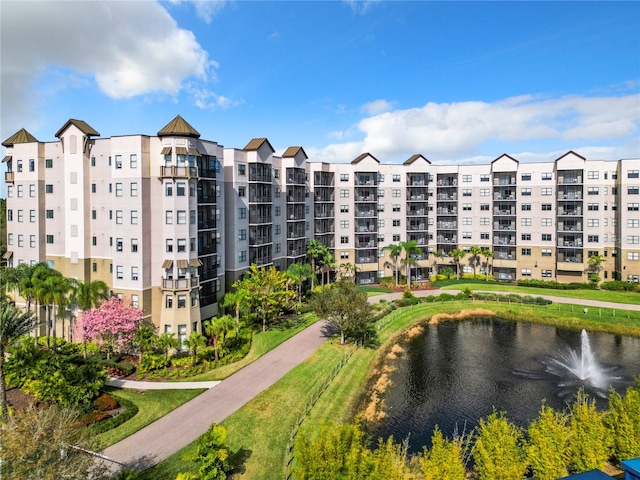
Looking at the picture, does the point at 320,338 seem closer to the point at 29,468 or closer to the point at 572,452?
the point at 572,452

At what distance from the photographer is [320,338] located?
48.7 m

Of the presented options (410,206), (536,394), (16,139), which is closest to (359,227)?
(410,206)

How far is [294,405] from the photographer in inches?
1319

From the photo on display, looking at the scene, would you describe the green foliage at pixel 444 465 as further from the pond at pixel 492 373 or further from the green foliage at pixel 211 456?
the green foliage at pixel 211 456

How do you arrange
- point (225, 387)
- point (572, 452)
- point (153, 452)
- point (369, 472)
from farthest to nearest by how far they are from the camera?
point (225, 387) → point (153, 452) → point (572, 452) → point (369, 472)

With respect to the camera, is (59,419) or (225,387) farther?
(225,387)

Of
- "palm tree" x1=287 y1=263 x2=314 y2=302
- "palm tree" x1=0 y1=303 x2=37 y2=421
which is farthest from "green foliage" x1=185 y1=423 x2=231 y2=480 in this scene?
"palm tree" x1=287 y1=263 x2=314 y2=302

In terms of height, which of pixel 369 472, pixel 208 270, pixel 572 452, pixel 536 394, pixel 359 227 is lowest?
pixel 536 394

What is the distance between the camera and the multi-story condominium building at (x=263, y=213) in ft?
151

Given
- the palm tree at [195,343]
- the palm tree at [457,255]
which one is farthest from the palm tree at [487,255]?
the palm tree at [195,343]

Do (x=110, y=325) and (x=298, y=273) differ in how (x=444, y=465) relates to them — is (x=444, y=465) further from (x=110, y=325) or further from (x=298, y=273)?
(x=298, y=273)

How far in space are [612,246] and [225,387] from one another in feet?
242

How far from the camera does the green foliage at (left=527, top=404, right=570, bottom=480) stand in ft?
70.7

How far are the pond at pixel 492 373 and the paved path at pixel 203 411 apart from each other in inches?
413
